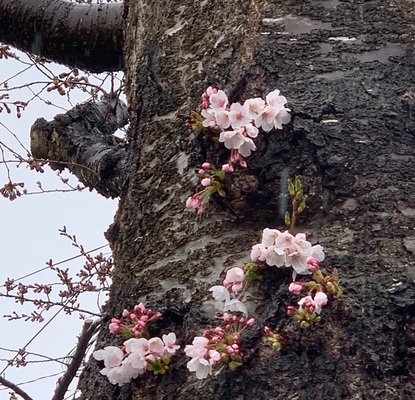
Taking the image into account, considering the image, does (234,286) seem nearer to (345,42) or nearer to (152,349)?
(152,349)

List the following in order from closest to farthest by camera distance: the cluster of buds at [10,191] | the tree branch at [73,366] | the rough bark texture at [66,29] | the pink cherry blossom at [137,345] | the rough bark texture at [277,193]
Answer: the rough bark texture at [277,193]
the pink cherry blossom at [137,345]
the tree branch at [73,366]
the rough bark texture at [66,29]
the cluster of buds at [10,191]

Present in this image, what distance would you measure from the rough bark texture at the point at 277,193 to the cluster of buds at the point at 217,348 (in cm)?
2

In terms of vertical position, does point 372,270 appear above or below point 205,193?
below

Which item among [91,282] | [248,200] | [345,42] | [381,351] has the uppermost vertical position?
[91,282]

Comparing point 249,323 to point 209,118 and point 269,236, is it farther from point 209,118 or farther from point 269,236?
point 209,118

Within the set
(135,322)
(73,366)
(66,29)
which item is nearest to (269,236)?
(135,322)

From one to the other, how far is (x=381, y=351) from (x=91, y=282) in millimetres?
2536

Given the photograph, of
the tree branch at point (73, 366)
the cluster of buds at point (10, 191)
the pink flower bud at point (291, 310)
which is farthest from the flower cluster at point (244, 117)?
the cluster of buds at point (10, 191)

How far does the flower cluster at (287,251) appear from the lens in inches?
37.7

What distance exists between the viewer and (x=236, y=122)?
107cm

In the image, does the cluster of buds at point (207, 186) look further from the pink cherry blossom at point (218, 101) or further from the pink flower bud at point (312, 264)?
the pink flower bud at point (312, 264)

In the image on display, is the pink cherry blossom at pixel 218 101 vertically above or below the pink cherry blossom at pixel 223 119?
above

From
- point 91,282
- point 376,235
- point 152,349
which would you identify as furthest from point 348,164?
point 91,282

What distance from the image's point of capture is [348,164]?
1040 mm
